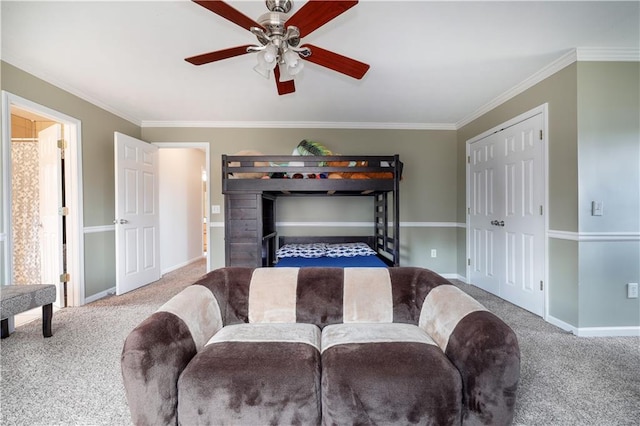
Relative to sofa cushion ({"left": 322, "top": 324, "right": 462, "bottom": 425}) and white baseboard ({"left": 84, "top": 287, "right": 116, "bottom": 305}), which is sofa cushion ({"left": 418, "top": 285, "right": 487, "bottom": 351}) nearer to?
sofa cushion ({"left": 322, "top": 324, "right": 462, "bottom": 425})

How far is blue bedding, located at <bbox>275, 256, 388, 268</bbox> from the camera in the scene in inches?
116

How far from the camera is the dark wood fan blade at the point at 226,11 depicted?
129cm

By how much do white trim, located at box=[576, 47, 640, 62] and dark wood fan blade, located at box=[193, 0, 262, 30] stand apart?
2653 millimetres

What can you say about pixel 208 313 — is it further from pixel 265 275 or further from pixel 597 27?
pixel 597 27

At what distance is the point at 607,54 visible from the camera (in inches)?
92.4

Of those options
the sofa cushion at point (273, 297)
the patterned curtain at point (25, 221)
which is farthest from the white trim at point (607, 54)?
the patterned curtain at point (25, 221)

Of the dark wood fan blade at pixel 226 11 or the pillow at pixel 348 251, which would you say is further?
the pillow at pixel 348 251

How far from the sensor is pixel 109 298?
3.42 m

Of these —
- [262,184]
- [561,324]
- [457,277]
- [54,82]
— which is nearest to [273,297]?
[262,184]

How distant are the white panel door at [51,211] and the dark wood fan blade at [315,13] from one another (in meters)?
3.20

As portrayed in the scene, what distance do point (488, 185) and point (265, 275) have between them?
3.13 m

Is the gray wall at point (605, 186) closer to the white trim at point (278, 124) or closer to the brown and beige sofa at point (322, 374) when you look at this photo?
the brown and beige sofa at point (322, 374)

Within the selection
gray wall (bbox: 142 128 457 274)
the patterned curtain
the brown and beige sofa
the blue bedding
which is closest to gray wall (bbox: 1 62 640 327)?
the patterned curtain

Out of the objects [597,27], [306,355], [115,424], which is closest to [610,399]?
[306,355]
